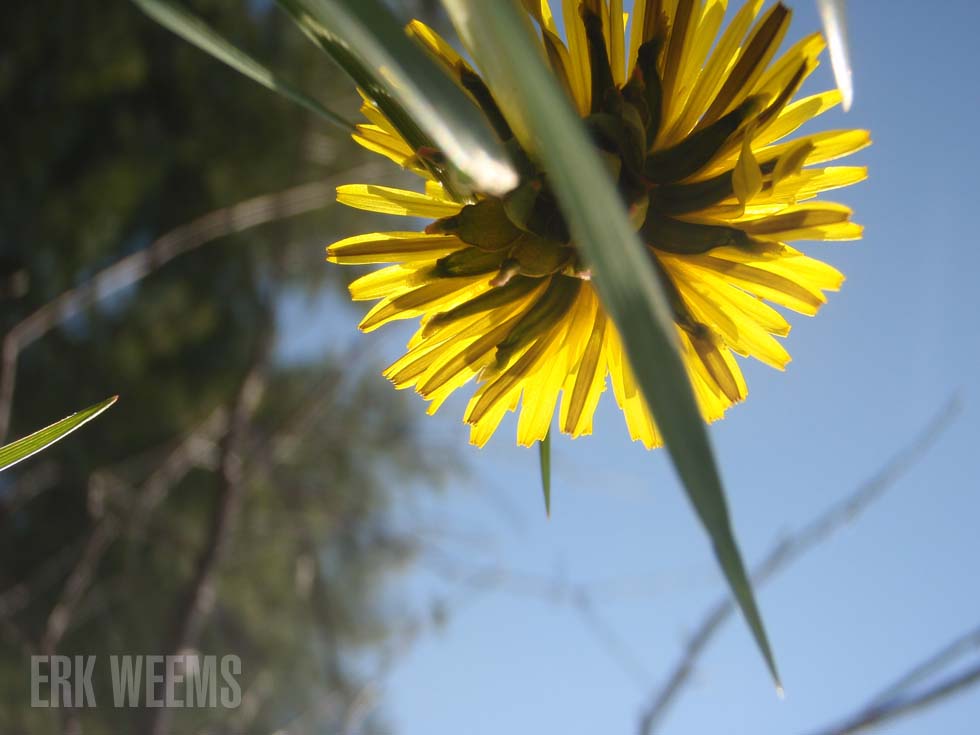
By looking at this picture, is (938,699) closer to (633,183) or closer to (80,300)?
(633,183)

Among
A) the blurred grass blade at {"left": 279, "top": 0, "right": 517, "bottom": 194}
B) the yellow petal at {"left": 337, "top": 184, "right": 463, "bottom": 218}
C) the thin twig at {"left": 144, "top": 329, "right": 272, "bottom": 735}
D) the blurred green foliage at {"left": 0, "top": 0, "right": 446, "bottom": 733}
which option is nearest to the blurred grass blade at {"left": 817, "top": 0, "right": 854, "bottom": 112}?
the blurred grass blade at {"left": 279, "top": 0, "right": 517, "bottom": 194}

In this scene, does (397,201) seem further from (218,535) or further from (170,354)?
(170,354)

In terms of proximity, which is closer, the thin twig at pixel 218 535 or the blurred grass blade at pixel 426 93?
the blurred grass blade at pixel 426 93

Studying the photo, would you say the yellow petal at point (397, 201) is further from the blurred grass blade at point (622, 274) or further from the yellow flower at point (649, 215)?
the blurred grass blade at point (622, 274)

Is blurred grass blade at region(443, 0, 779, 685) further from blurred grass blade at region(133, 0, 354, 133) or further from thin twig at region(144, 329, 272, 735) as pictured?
thin twig at region(144, 329, 272, 735)

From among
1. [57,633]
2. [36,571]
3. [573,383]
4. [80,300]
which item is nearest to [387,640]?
[36,571]

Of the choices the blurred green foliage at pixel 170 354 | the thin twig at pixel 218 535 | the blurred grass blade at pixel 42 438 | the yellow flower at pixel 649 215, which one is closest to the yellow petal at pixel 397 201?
the yellow flower at pixel 649 215

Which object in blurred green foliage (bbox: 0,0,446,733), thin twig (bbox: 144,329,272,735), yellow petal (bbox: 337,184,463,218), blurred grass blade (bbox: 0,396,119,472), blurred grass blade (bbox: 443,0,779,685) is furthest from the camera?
blurred green foliage (bbox: 0,0,446,733)
